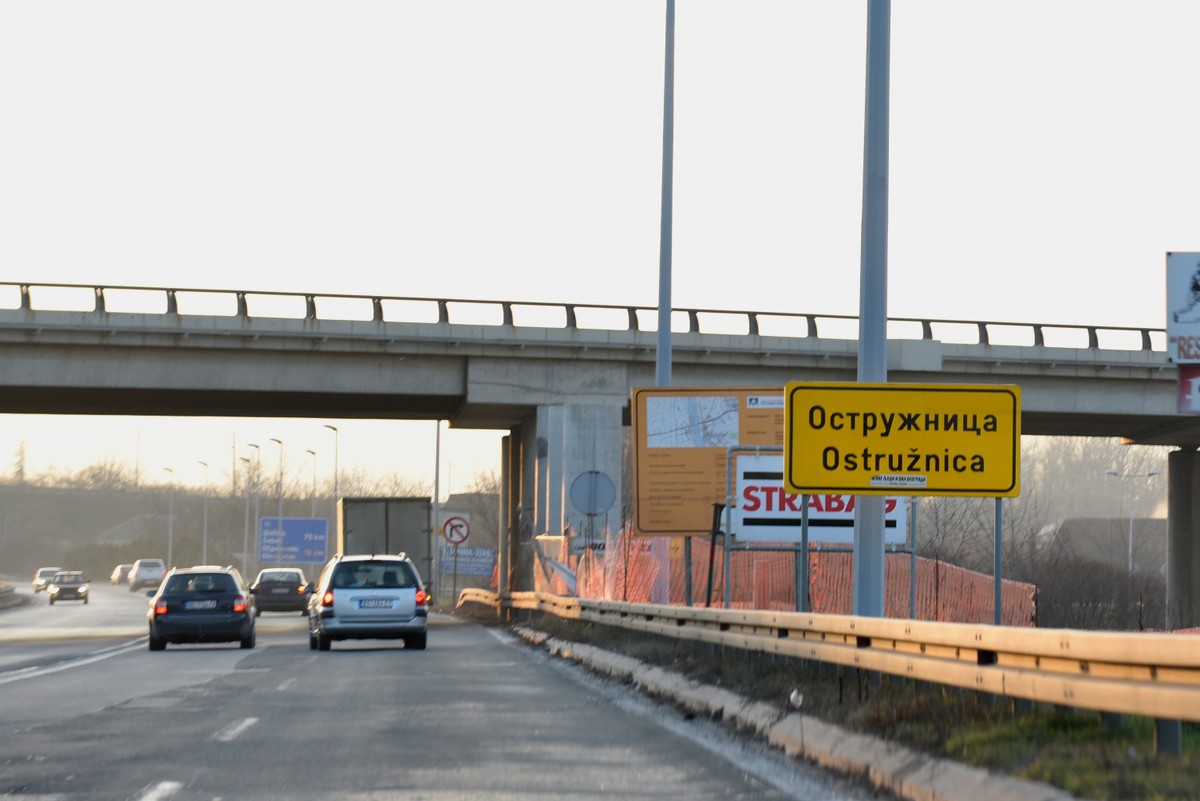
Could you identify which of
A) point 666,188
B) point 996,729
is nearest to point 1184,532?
point 666,188

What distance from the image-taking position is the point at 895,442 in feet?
43.8

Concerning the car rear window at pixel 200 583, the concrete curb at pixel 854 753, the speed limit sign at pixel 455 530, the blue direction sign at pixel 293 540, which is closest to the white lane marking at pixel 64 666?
the car rear window at pixel 200 583

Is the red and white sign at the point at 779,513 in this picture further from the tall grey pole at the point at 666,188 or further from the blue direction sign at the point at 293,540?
the blue direction sign at the point at 293,540

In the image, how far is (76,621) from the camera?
51.0 metres

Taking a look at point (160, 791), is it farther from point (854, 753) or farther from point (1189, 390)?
point (1189, 390)

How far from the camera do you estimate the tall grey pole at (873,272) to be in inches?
512

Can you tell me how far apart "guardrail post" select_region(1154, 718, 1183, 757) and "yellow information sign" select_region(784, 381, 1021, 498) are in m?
5.98

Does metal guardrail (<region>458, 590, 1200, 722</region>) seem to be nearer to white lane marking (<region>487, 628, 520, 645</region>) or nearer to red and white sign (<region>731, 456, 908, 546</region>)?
red and white sign (<region>731, 456, 908, 546</region>)

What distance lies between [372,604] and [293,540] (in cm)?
7373

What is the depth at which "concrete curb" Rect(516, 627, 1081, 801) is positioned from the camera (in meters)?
7.51

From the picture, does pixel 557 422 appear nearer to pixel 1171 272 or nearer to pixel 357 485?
pixel 1171 272

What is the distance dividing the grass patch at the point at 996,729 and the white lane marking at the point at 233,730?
379cm

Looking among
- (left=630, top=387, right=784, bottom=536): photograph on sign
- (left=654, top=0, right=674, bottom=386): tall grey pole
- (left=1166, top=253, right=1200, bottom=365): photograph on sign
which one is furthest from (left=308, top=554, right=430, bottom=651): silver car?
(left=1166, top=253, right=1200, bottom=365): photograph on sign

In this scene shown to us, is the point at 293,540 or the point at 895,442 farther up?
the point at 895,442
